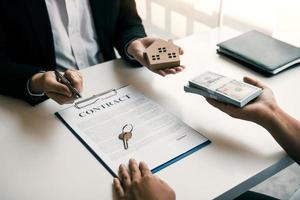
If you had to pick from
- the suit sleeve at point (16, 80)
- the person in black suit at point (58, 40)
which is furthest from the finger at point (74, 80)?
the suit sleeve at point (16, 80)

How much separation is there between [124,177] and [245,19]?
41.3 inches

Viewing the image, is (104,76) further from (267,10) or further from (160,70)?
(267,10)

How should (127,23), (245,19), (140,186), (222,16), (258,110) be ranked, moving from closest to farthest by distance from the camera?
(140,186) < (258,110) < (127,23) < (245,19) < (222,16)

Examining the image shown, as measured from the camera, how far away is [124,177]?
68cm

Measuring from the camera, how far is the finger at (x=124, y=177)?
667mm

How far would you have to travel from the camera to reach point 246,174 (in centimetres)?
69

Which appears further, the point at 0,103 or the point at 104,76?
the point at 104,76

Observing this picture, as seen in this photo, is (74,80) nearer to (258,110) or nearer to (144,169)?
(144,169)

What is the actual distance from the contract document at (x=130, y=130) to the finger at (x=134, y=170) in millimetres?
28

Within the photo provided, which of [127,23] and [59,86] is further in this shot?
[127,23]

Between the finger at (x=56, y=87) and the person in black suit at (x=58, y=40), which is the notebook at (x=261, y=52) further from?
the finger at (x=56, y=87)

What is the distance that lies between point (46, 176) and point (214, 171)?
343mm

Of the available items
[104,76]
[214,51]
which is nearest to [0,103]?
[104,76]

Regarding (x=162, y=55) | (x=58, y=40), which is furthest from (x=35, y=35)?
(x=162, y=55)
